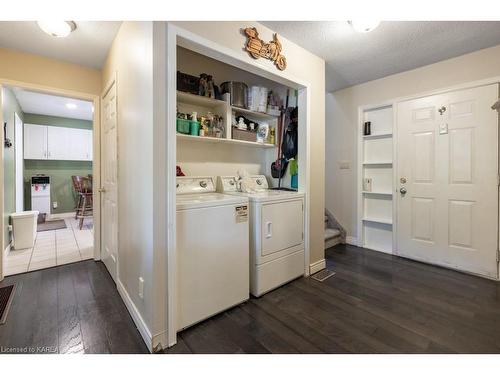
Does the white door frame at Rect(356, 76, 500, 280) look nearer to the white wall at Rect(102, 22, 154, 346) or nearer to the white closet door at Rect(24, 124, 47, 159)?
the white wall at Rect(102, 22, 154, 346)

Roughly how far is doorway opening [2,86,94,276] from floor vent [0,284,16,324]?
1.01 meters

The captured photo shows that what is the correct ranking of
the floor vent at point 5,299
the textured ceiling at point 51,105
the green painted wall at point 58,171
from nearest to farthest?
the floor vent at point 5,299 → the textured ceiling at point 51,105 → the green painted wall at point 58,171

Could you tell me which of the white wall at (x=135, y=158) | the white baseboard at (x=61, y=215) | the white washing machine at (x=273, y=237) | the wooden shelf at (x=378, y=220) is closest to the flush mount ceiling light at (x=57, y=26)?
the white wall at (x=135, y=158)

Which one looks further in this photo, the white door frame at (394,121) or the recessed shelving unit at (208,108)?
the white door frame at (394,121)

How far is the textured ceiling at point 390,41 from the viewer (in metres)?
2.00

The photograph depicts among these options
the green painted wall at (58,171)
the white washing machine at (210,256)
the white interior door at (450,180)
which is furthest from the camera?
the green painted wall at (58,171)

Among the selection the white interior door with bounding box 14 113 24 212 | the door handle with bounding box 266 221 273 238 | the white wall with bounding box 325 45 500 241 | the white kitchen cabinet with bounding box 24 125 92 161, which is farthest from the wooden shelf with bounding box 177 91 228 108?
the white kitchen cabinet with bounding box 24 125 92 161

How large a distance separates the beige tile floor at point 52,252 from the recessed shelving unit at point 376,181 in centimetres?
379

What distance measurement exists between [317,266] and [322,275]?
0.12 metres

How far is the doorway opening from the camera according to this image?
3396mm

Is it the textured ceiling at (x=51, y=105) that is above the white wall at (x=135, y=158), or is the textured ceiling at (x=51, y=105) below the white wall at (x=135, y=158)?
above

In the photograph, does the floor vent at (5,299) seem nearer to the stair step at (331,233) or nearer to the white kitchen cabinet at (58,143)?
the stair step at (331,233)

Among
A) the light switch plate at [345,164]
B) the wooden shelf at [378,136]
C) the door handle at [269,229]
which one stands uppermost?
the wooden shelf at [378,136]
